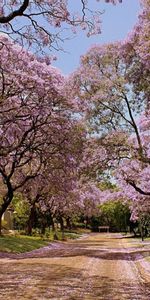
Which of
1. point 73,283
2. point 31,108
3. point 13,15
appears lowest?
point 73,283

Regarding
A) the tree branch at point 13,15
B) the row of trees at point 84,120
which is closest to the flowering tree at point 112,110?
the row of trees at point 84,120

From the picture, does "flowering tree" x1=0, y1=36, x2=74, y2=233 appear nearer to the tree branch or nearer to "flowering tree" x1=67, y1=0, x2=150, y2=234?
"flowering tree" x1=67, y1=0, x2=150, y2=234

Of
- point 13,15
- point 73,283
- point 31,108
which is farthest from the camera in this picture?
point 31,108

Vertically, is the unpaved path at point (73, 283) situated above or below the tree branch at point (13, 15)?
below

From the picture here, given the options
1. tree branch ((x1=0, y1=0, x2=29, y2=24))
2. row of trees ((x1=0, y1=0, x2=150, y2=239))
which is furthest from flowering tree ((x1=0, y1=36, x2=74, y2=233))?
tree branch ((x1=0, y1=0, x2=29, y2=24))

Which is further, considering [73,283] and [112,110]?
[112,110]

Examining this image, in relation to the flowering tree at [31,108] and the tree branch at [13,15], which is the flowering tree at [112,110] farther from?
the tree branch at [13,15]

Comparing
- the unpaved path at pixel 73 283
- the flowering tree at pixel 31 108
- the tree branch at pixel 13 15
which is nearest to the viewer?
the tree branch at pixel 13 15

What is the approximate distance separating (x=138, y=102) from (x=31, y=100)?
591cm

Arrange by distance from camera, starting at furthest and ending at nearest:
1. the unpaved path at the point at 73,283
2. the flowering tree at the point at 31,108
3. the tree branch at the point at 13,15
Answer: the flowering tree at the point at 31,108, the unpaved path at the point at 73,283, the tree branch at the point at 13,15

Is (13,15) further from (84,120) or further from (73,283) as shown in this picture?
(84,120)

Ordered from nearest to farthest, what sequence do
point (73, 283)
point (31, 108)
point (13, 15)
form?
point (13, 15) → point (73, 283) → point (31, 108)

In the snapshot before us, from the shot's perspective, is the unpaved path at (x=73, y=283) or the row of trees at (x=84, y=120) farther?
the row of trees at (x=84, y=120)

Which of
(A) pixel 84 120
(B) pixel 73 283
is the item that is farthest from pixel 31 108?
(B) pixel 73 283
